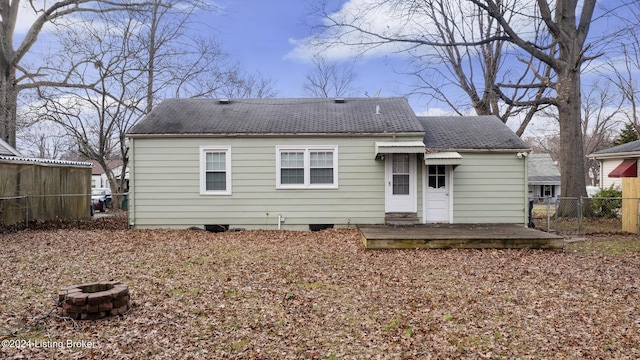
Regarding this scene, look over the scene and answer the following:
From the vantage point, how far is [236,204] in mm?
11000

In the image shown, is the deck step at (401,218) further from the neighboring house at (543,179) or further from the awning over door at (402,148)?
the neighboring house at (543,179)

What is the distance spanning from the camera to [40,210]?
39.3ft

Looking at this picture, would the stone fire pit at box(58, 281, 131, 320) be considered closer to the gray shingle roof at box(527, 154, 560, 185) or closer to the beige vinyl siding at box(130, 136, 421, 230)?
the beige vinyl siding at box(130, 136, 421, 230)

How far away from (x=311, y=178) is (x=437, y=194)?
3541mm

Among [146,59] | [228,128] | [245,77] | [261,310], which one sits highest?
[245,77]

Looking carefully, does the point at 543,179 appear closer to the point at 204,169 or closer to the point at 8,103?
the point at 204,169

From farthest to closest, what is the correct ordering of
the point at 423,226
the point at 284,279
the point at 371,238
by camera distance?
the point at 423,226 < the point at 371,238 < the point at 284,279

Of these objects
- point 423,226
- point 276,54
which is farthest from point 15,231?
point 276,54

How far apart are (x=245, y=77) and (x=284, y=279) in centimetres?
2415

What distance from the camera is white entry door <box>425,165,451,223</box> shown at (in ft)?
35.6

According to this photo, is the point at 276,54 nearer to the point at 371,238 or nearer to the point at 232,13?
the point at 232,13

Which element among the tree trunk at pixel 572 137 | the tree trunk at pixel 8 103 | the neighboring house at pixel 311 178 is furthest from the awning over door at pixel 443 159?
the tree trunk at pixel 8 103

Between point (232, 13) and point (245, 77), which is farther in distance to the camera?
point (245, 77)

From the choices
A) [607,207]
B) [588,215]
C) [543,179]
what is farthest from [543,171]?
[588,215]
